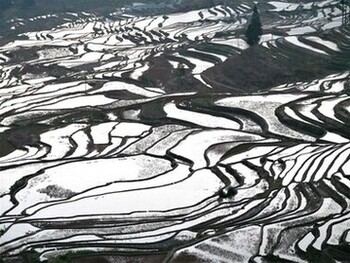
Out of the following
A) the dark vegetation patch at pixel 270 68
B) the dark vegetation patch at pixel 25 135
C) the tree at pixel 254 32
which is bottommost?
the dark vegetation patch at pixel 270 68

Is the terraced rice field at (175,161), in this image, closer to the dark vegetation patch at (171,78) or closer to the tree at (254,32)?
the dark vegetation patch at (171,78)

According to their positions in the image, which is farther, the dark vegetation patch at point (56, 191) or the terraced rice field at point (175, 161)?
the dark vegetation patch at point (56, 191)

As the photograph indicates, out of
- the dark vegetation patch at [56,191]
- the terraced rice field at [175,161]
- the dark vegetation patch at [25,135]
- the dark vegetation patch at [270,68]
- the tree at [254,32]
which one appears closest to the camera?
the terraced rice field at [175,161]

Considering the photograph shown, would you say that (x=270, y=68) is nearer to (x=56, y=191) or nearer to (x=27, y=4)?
(x=56, y=191)

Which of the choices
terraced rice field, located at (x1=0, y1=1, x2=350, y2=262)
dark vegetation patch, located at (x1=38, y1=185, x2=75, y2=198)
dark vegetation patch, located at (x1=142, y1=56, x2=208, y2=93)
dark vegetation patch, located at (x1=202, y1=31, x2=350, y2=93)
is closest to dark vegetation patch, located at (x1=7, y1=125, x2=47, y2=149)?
terraced rice field, located at (x1=0, y1=1, x2=350, y2=262)

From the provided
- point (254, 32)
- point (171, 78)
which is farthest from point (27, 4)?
point (171, 78)

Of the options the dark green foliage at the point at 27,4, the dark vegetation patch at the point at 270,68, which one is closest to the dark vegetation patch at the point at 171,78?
the dark vegetation patch at the point at 270,68

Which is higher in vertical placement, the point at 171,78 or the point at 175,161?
the point at 175,161

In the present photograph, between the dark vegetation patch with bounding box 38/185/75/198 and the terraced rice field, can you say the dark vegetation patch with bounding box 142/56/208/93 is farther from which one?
the dark vegetation patch with bounding box 38/185/75/198
